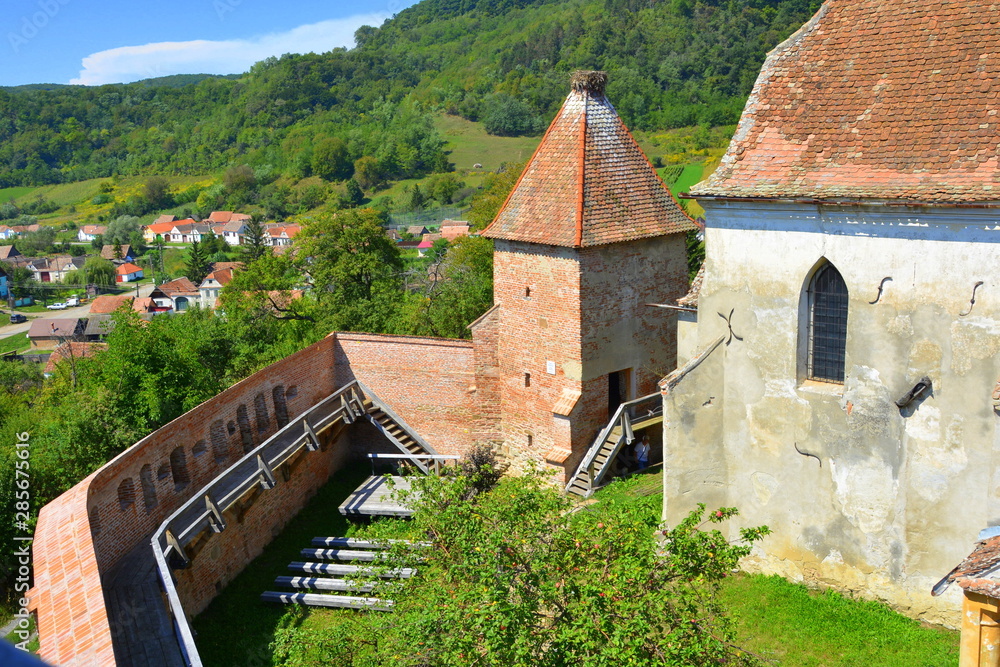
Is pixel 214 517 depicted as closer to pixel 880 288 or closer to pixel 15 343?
pixel 880 288

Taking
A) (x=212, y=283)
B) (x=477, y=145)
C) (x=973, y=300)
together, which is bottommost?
(x=212, y=283)

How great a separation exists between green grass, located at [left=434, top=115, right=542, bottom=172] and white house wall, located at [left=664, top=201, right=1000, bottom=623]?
90.5m

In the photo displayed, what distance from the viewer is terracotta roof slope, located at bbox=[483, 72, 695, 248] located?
69.0 ft

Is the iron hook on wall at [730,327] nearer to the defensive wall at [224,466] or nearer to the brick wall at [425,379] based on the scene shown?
the defensive wall at [224,466]

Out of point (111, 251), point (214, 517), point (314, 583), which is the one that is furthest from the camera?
point (111, 251)

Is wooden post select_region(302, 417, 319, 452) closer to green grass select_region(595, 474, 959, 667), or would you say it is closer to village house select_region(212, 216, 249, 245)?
green grass select_region(595, 474, 959, 667)

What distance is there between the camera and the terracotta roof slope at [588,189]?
2103cm

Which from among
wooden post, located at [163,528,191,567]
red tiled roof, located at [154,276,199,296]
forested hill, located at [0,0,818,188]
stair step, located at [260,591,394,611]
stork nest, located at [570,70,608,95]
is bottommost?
red tiled roof, located at [154,276,199,296]

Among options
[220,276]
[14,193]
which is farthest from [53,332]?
[14,193]

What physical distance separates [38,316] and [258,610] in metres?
93.4

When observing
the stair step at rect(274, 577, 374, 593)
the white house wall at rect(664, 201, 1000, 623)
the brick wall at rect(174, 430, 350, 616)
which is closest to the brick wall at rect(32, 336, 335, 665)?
the brick wall at rect(174, 430, 350, 616)

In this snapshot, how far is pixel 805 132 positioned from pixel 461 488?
8028mm

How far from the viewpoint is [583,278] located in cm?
2077

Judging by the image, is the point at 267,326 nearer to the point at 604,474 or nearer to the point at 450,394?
the point at 450,394
